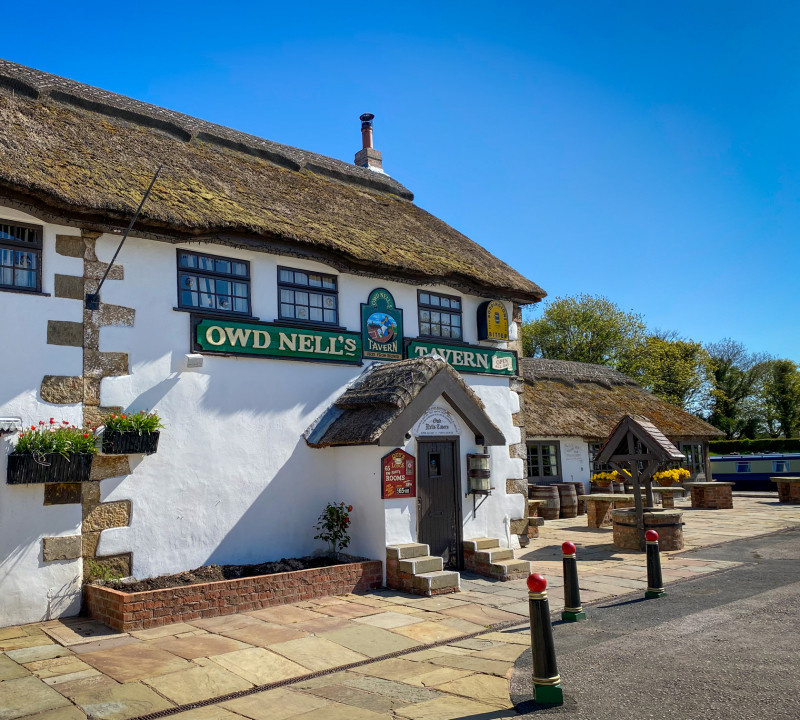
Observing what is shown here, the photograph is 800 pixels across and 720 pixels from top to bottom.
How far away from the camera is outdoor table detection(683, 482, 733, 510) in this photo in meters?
21.8

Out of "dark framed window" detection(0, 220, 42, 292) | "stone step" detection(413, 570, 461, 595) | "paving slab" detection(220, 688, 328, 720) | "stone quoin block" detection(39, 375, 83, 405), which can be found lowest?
"paving slab" detection(220, 688, 328, 720)

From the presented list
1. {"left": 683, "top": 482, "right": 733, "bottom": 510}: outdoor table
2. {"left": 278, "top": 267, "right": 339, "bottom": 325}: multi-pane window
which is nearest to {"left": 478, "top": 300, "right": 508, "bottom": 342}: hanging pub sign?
{"left": 278, "top": 267, "right": 339, "bottom": 325}: multi-pane window

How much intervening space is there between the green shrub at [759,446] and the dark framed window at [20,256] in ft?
127

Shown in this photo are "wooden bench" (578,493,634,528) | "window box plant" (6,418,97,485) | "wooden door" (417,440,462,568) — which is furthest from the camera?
"wooden bench" (578,493,634,528)

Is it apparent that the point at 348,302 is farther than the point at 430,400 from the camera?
Yes

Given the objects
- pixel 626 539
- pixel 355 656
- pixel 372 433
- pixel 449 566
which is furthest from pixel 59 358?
pixel 626 539

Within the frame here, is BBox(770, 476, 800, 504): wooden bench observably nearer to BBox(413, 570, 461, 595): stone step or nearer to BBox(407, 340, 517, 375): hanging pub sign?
BBox(407, 340, 517, 375): hanging pub sign

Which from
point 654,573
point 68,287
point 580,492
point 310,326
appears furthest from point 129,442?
point 580,492

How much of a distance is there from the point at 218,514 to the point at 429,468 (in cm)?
322

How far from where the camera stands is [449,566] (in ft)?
35.4

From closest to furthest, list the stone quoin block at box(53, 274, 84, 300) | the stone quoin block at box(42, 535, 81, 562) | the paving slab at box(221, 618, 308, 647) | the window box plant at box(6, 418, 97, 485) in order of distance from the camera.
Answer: the paving slab at box(221, 618, 308, 647)
the window box plant at box(6, 418, 97, 485)
the stone quoin block at box(42, 535, 81, 562)
the stone quoin block at box(53, 274, 84, 300)

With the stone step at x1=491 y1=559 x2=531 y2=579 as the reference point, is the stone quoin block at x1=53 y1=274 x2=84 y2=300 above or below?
above

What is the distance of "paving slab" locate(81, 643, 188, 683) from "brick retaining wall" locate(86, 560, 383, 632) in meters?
0.69

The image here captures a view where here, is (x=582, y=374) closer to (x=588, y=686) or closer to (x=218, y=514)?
(x=218, y=514)
